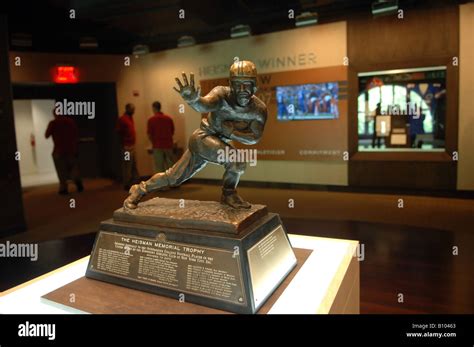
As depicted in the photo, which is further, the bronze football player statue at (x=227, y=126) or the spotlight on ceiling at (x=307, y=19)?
the spotlight on ceiling at (x=307, y=19)

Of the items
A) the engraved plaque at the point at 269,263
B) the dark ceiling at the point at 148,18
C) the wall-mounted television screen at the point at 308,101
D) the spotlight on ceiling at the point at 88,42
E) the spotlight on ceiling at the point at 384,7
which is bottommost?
the engraved plaque at the point at 269,263

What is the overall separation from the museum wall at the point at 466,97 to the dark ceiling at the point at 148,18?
342 millimetres

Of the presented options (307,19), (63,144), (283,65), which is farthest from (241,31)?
(63,144)

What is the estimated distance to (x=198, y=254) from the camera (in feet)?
5.90

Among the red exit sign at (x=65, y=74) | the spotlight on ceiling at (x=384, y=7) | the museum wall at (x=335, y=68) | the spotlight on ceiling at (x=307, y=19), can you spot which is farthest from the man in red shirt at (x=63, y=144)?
the spotlight on ceiling at (x=384, y=7)

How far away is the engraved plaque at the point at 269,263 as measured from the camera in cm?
171

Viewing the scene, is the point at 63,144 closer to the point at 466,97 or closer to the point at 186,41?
the point at 186,41

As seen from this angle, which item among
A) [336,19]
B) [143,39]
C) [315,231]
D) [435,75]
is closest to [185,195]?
[315,231]

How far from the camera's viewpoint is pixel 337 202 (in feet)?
18.1

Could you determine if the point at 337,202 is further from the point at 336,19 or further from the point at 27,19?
the point at 27,19

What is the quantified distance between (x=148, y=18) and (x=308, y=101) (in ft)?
9.34

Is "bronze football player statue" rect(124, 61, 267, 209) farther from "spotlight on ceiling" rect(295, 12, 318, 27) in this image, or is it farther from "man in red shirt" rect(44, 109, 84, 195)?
"man in red shirt" rect(44, 109, 84, 195)

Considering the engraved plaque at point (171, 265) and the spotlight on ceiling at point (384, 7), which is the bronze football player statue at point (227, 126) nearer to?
the engraved plaque at point (171, 265)

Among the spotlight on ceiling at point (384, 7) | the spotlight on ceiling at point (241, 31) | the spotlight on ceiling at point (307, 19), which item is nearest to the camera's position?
the spotlight on ceiling at point (384, 7)
